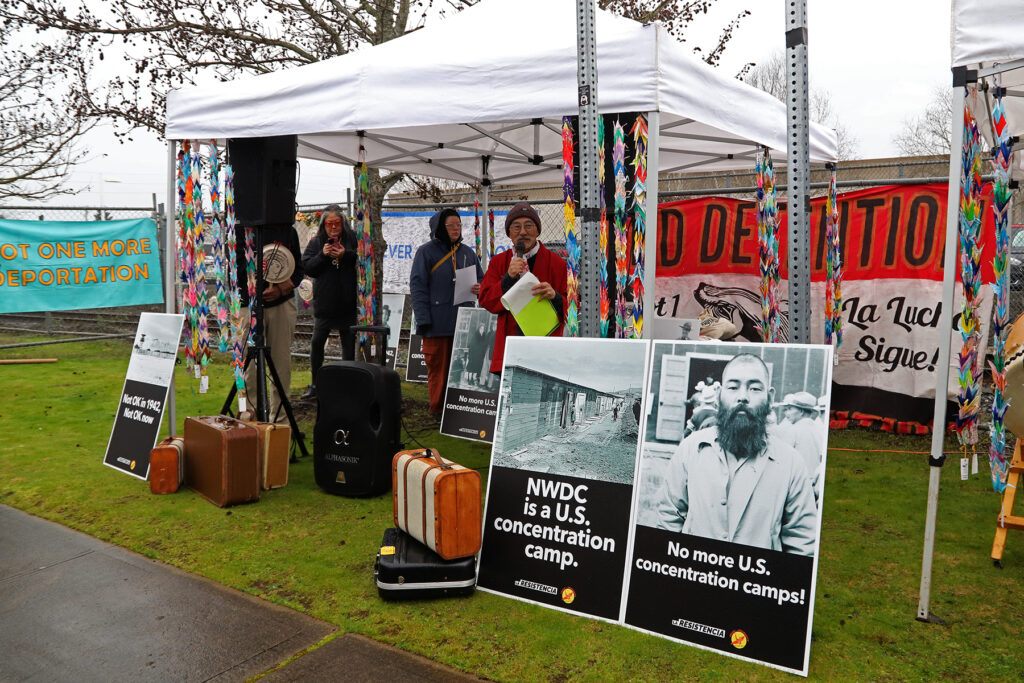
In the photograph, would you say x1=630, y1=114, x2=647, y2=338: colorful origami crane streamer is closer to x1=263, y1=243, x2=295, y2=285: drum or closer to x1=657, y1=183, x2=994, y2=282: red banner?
x1=657, y1=183, x2=994, y2=282: red banner

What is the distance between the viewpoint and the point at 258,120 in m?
4.79

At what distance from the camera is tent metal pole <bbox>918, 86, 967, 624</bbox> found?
9.56 ft

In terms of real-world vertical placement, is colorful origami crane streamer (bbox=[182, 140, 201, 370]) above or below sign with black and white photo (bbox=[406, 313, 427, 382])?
above

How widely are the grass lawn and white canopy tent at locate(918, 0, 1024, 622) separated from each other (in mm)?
309

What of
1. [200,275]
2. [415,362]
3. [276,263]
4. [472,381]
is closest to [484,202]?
[415,362]

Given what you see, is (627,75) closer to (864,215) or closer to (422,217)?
(864,215)

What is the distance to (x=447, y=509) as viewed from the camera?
3236 mm

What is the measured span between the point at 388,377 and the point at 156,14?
6510 mm

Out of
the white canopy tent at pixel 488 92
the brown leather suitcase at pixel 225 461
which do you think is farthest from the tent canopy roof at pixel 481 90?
the brown leather suitcase at pixel 225 461

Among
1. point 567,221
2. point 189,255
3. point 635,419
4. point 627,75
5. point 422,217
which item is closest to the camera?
point 635,419

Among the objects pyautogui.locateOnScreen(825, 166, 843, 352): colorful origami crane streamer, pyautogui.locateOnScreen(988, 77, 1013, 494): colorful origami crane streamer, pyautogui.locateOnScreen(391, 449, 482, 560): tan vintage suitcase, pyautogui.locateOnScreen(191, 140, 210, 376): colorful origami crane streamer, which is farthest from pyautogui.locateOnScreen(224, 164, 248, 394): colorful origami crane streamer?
pyautogui.locateOnScreen(825, 166, 843, 352): colorful origami crane streamer

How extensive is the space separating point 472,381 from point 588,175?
2.94 m

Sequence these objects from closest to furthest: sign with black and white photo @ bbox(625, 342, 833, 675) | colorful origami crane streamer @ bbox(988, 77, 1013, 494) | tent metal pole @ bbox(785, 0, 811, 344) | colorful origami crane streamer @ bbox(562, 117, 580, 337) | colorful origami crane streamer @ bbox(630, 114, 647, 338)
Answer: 1. sign with black and white photo @ bbox(625, 342, 833, 675)
2. tent metal pole @ bbox(785, 0, 811, 344)
3. colorful origami crane streamer @ bbox(988, 77, 1013, 494)
4. colorful origami crane streamer @ bbox(630, 114, 647, 338)
5. colorful origami crane streamer @ bbox(562, 117, 580, 337)

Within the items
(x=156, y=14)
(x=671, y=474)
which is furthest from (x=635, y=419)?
(x=156, y=14)
